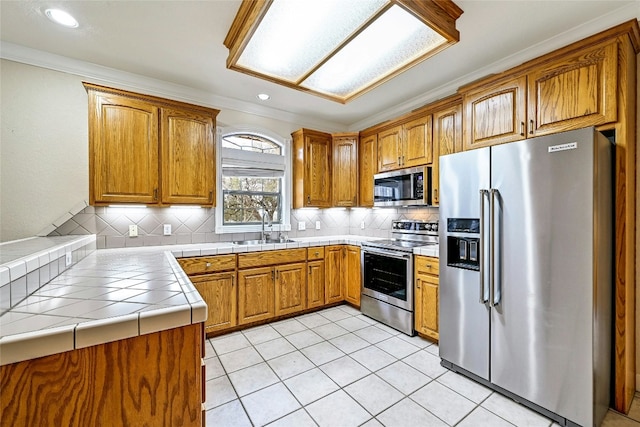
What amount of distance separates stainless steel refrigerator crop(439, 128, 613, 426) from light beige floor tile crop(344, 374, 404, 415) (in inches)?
24.6

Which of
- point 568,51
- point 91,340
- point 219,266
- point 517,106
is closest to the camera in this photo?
point 91,340

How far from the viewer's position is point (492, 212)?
1906mm

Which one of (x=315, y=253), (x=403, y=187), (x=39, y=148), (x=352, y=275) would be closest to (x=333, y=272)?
(x=352, y=275)

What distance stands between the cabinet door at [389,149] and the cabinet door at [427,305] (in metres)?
1.41

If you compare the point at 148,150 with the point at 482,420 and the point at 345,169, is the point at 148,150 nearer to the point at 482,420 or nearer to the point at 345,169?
the point at 345,169

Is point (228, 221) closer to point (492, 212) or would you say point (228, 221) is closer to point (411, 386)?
point (411, 386)

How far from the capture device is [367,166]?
12.4ft

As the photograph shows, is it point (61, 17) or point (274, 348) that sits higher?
point (61, 17)

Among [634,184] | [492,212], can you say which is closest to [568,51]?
[634,184]

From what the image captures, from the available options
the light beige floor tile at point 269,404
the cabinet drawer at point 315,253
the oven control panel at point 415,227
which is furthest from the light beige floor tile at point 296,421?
the oven control panel at point 415,227

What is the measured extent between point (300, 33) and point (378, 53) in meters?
0.66

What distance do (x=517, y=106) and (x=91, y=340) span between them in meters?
2.86

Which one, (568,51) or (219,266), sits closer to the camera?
(568,51)

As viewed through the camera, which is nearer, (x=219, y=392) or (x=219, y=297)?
(x=219, y=392)
